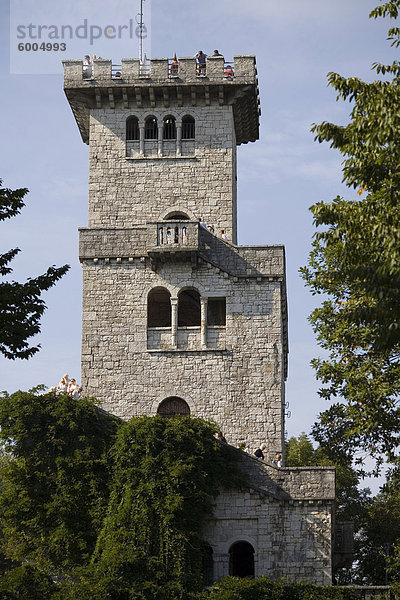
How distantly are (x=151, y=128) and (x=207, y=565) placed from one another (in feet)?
66.0

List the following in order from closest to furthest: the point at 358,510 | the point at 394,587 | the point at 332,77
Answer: the point at 332,77
the point at 394,587
the point at 358,510

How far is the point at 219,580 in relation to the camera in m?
43.0

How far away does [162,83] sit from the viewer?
177 ft

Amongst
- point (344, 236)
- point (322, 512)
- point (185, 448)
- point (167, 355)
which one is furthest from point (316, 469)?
point (344, 236)

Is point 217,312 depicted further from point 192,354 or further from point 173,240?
point 173,240

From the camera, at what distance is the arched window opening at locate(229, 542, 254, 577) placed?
150ft

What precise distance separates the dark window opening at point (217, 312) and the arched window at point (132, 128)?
866 cm

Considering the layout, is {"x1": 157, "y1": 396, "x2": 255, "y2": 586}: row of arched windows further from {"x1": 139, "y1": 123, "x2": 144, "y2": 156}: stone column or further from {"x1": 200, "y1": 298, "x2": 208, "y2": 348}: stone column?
{"x1": 139, "y1": 123, "x2": 144, "y2": 156}: stone column

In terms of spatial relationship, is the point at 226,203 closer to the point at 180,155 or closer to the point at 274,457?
A: the point at 180,155

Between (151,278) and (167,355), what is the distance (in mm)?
3236

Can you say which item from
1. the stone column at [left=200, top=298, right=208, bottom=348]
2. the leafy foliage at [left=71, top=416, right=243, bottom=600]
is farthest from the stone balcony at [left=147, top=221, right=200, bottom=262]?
the leafy foliage at [left=71, top=416, right=243, bottom=600]

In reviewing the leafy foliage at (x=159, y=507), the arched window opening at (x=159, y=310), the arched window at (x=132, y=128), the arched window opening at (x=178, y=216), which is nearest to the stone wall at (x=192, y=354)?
the arched window opening at (x=159, y=310)

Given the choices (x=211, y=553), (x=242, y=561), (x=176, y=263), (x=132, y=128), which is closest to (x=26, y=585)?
(x=211, y=553)

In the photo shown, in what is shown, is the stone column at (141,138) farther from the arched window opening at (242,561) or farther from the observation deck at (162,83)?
the arched window opening at (242,561)
